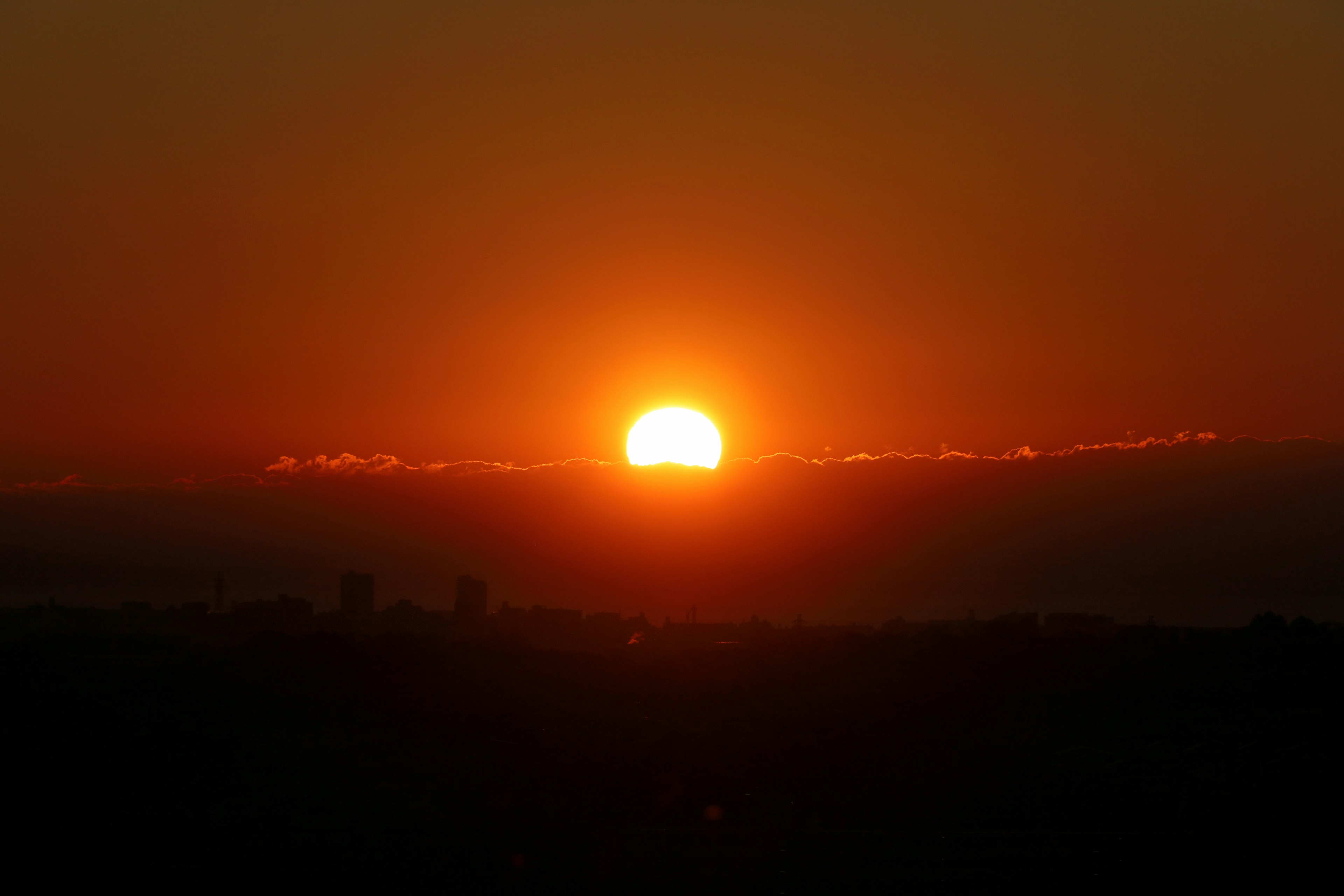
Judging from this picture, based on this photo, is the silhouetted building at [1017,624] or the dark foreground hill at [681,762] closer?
the dark foreground hill at [681,762]

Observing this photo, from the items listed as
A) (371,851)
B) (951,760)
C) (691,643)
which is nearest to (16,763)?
(371,851)

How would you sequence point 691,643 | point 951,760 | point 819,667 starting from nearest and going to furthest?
point 951,760
point 819,667
point 691,643

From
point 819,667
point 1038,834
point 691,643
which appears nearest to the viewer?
point 1038,834

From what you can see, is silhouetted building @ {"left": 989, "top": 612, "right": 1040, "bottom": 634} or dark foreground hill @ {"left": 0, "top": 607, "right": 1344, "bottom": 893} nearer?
dark foreground hill @ {"left": 0, "top": 607, "right": 1344, "bottom": 893}

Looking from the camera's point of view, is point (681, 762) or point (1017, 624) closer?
point (681, 762)

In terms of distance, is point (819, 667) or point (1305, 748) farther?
point (819, 667)

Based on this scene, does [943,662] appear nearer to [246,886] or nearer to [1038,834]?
[1038,834]

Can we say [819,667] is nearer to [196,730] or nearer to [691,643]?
[691,643]
